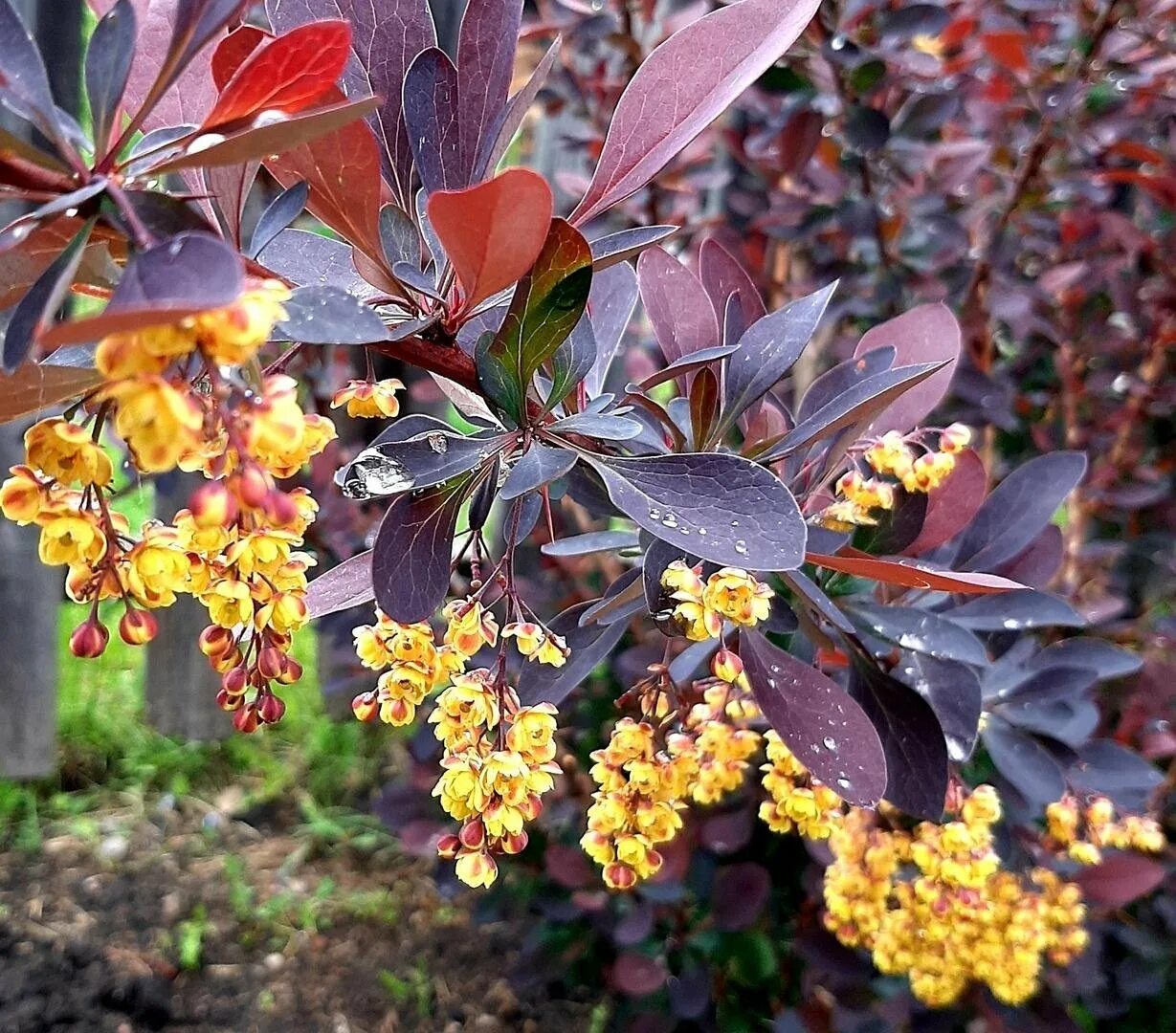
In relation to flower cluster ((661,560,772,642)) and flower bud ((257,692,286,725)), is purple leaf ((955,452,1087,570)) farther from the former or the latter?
flower bud ((257,692,286,725))

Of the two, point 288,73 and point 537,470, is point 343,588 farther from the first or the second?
point 288,73

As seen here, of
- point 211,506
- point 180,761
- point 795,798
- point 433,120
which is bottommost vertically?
point 180,761

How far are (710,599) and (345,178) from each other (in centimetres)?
28

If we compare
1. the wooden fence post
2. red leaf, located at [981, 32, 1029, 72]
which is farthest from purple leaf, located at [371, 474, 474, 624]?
the wooden fence post

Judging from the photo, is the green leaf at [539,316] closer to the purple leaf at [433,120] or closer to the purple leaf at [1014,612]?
the purple leaf at [433,120]

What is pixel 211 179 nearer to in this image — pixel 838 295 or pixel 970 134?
pixel 838 295

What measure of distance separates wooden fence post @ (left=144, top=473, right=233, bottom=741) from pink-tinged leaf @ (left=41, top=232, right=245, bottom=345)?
1653 mm

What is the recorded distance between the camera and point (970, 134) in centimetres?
177

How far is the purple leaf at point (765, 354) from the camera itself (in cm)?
58

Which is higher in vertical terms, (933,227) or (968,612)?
(933,227)

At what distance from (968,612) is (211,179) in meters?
0.67

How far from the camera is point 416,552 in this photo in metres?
0.48

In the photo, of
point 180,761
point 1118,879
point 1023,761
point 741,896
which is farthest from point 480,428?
point 180,761

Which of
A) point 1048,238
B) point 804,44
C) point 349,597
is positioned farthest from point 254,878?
point 1048,238
